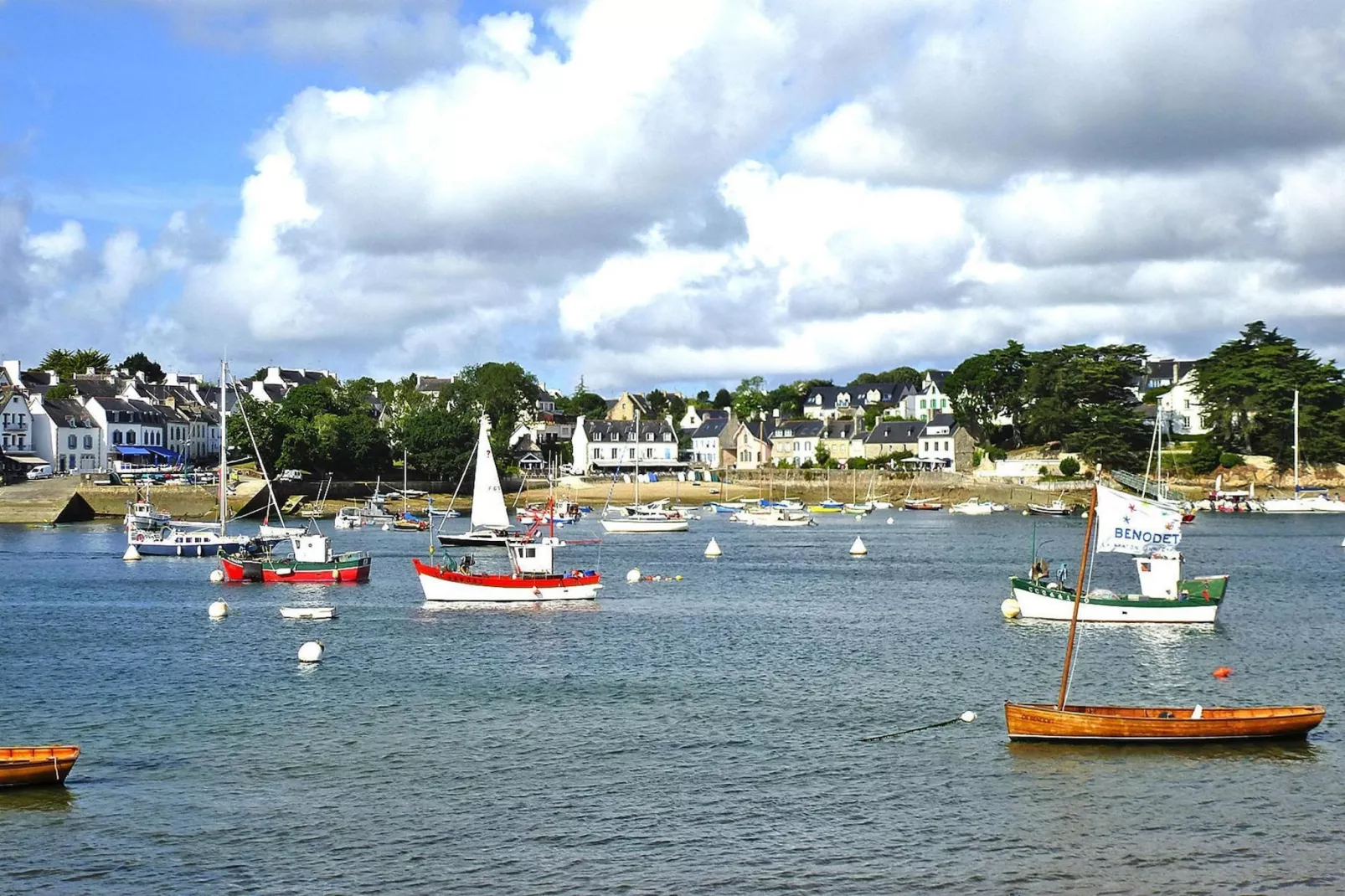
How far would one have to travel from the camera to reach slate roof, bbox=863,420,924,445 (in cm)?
19012

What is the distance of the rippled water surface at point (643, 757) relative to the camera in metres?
23.8

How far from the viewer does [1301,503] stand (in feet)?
490

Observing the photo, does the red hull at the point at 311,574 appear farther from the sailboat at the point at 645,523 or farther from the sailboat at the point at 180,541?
the sailboat at the point at 645,523

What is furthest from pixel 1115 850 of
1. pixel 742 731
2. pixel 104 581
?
pixel 104 581

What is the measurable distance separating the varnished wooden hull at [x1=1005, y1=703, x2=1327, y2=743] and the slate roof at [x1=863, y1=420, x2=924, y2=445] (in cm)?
15692

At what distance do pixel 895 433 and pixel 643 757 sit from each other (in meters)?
165

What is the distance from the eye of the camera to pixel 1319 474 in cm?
16025

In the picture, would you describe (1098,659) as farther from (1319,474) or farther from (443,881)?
(1319,474)

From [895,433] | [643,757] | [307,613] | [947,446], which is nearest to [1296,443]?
[947,446]

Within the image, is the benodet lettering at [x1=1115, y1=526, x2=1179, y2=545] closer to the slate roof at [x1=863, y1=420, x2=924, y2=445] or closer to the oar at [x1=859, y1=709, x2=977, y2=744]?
the oar at [x1=859, y1=709, x2=977, y2=744]

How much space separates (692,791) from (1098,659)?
66.6 feet

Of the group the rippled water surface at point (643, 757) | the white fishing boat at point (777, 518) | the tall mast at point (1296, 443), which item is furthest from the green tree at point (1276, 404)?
the rippled water surface at point (643, 757)

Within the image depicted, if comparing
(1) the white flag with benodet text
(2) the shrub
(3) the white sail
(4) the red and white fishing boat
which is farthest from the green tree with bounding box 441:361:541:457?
(1) the white flag with benodet text

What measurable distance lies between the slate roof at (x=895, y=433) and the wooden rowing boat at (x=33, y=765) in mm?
166094
